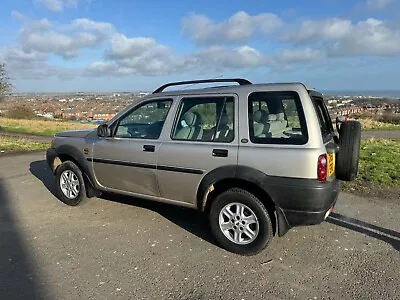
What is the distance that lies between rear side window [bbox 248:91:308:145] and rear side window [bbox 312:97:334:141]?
326mm

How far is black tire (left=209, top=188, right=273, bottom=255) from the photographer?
3664 mm

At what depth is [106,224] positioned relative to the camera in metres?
4.67

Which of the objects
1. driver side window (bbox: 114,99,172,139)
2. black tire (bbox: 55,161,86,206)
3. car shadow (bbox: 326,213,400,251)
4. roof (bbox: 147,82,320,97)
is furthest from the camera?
black tire (bbox: 55,161,86,206)

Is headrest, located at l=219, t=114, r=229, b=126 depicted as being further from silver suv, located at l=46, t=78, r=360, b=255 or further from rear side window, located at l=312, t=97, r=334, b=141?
rear side window, located at l=312, t=97, r=334, b=141

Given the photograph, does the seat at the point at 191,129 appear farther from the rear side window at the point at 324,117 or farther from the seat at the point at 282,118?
the rear side window at the point at 324,117

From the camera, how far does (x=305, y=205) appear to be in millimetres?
3461

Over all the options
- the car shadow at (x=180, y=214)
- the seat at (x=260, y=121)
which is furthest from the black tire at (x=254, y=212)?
the seat at (x=260, y=121)

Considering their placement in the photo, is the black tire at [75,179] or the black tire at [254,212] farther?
the black tire at [75,179]

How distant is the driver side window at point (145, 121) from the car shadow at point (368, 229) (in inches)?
107

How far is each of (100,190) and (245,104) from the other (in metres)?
2.70

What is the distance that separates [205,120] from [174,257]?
64.3 inches

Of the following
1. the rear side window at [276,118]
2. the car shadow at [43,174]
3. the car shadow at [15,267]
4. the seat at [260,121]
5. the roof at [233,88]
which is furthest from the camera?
the car shadow at [43,174]

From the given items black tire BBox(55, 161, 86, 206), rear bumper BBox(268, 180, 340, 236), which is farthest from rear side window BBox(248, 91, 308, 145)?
black tire BBox(55, 161, 86, 206)

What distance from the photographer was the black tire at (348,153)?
388 cm
